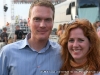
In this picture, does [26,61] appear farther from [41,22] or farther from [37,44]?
[41,22]

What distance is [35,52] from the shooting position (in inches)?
93.3

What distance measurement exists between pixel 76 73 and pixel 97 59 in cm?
28

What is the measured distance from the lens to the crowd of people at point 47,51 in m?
2.32

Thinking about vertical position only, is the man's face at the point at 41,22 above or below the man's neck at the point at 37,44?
above

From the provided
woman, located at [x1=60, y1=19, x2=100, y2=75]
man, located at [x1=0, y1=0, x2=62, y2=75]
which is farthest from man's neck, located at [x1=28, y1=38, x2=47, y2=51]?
woman, located at [x1=60, y1=19, x2=100, y2=75]

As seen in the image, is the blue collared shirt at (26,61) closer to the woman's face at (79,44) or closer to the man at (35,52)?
the man at (35,52)

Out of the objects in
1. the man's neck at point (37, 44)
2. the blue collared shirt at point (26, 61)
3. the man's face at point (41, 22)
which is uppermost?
the man's face at point (41, 22)

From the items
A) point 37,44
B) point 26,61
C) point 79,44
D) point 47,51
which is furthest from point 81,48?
point 26,61

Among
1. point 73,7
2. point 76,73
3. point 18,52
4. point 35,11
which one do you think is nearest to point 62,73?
point 76,73

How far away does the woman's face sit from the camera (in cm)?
241

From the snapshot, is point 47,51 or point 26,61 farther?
point 47,51

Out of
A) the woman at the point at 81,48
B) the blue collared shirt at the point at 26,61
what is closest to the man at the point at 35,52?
the blue collared shirt at the point at 26,61

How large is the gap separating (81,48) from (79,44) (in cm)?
5

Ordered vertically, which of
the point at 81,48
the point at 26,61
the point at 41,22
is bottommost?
the point at 26,61
